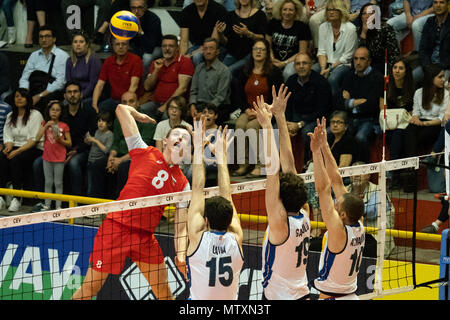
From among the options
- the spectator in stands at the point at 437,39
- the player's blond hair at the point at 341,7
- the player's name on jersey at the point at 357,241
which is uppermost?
the player's blond hair at the point at 341,7

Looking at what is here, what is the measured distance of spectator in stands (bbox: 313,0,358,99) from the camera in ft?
44.7

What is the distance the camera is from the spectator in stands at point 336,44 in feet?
44.7

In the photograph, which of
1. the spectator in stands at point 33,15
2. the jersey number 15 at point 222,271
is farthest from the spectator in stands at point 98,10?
the jersey number 15 at point 222,271

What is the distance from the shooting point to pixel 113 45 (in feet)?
49.2

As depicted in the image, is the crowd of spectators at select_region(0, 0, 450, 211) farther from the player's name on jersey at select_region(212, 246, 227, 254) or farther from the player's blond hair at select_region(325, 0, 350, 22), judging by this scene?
the player's name on jersey at select_region(212, 246, 227, 254)

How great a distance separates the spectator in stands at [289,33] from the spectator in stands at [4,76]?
510 cm

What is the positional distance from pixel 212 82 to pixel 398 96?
9.61 ft

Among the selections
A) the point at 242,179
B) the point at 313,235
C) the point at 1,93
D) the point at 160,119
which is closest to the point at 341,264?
the point at 313,235

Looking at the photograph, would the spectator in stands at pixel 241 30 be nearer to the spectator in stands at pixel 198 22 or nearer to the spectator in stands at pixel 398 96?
the spectator in stands at pixel 198 22

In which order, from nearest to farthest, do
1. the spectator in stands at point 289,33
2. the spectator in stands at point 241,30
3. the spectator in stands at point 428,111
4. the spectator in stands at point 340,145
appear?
1. the spectator in stands at point 340,145
2. the spectator in stands at point 428,111
3. the spectator in stands at point 289,33
4. the spectator in stands at point 241,30

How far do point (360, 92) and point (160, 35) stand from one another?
412 centimetres

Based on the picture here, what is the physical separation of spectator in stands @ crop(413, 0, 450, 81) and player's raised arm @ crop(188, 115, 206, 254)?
6099 mm

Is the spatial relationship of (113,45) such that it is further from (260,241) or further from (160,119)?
(260,241)

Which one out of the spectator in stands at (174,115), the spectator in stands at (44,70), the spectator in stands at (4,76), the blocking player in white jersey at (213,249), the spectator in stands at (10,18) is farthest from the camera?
the spectator in stands at (10,18)
